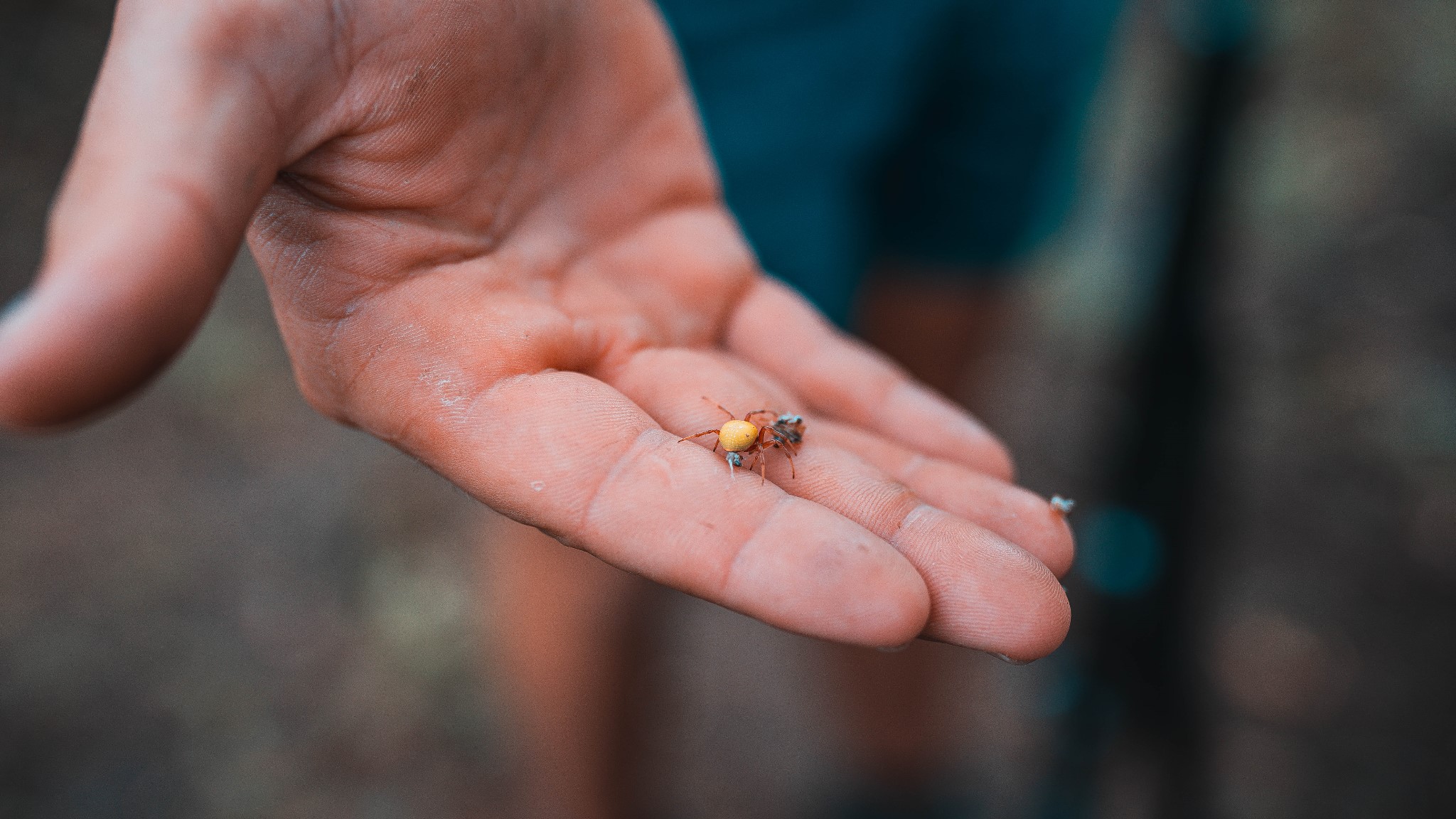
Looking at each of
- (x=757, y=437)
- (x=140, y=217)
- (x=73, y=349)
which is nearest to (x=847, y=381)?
(x=757, y=437)

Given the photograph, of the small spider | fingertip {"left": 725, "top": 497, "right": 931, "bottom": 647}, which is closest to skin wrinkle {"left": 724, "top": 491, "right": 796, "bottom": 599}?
fingertip {"left": 725, "top": 497, "right": 931, "bottom": 647}

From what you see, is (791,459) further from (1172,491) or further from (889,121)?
(1172,491)

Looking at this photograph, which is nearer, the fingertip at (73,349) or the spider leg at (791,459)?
the fingertip at (73,349)

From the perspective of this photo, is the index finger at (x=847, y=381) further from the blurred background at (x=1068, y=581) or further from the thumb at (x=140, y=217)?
the blurred background at (x=1068, y=581)

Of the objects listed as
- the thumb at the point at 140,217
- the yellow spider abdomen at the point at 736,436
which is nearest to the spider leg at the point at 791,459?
the yellow spider abdomen at the point at 736,436

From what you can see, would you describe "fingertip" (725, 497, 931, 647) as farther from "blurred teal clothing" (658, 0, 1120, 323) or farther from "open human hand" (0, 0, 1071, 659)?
"blurred teal clothing" (658, 0, 1120, 323)

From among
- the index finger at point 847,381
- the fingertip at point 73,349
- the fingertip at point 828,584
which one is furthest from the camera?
the index finger at point 847,381

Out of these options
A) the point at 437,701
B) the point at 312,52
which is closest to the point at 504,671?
the point at 437,701
